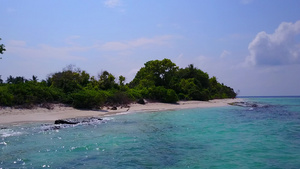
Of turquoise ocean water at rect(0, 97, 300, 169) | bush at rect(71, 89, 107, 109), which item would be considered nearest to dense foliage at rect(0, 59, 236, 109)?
bush at rect(71, 89, 107, 109)

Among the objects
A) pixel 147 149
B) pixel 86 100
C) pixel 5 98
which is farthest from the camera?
pixel 86 100

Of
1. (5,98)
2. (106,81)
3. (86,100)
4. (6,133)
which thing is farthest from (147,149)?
(106,81)

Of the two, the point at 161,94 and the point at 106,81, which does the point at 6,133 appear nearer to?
the point at 106,81

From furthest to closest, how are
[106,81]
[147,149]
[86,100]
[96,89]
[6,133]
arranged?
[106,81] < [96,89] < [86,100] < [6,133] < [147,149]

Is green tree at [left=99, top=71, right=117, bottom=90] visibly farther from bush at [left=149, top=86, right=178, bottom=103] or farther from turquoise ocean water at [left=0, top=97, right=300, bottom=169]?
turquoise ocean water at [left=0, top=97, right=300, bottom=169]

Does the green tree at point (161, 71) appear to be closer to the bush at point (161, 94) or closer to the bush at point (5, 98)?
the bush at point (161, 94)

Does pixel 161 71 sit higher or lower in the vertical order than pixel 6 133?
higher

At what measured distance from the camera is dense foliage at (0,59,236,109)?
2552 cm

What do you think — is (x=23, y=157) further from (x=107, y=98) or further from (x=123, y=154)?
(x=107, y=98)

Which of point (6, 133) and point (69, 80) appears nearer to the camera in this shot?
point (6, 133)

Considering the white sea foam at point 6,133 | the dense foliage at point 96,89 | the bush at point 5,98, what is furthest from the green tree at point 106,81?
the white sea foam at point 6,133

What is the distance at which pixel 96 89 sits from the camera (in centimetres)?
3878

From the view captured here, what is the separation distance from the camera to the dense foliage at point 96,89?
25.5 m

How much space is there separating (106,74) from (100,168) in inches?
1413
